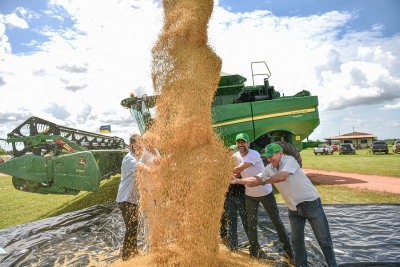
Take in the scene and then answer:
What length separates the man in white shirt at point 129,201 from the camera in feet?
12.5

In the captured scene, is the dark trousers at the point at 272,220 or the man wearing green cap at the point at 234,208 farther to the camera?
the man wearing green cap at the point at 234,208

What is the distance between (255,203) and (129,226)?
161 centimetres

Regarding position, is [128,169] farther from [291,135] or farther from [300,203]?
[291,135]

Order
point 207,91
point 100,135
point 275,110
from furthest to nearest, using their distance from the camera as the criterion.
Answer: point 100,135 → point 275,110 → point 207,91

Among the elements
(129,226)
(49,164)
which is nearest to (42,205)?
(49,164)

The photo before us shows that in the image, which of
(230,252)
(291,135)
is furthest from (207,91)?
(291,135)

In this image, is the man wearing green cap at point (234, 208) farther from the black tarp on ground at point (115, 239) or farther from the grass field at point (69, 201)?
the grass field at point (69, 201)

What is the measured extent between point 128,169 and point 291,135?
6.09 metres

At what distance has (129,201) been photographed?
384 centimetres

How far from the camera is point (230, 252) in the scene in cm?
388

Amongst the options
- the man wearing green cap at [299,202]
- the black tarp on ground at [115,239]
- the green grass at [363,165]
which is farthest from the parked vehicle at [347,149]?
the man wearing green cap at [299,202]

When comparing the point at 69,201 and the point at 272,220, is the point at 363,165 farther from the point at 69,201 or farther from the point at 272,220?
the point at 272,220

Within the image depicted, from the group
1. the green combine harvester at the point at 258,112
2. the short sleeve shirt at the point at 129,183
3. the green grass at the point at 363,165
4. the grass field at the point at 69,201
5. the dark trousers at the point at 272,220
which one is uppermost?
the green combine harvester at the point at 258,112

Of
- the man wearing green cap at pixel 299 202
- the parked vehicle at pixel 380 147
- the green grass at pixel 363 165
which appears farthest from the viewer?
the parked vehicle at pixel 380 147
